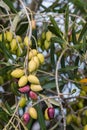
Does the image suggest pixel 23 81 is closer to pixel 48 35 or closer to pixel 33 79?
pixel 33 79

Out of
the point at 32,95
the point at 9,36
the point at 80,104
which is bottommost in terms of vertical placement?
the point at 80,104

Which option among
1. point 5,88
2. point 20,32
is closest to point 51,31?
point 20,32

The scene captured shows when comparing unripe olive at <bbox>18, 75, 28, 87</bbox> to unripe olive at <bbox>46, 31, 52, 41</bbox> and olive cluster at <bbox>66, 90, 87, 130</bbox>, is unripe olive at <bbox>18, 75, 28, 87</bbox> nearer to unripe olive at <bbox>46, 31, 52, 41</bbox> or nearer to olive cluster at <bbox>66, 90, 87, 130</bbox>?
unripe olive at <bbox>46, 31, 52, 41</bbox>

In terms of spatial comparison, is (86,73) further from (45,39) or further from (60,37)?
(60,37)

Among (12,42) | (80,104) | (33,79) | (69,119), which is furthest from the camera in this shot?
(80,104)

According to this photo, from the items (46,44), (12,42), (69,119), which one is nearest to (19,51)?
(12,42)

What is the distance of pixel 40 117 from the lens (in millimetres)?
1255

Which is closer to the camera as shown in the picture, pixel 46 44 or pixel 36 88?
pixel 36 88

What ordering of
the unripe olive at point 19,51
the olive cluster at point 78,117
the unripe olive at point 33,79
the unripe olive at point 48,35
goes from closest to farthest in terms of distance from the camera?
the unripe olive at point 33,79 < the unripe olive at point 19,51 < the unripe olive at point 48,35 < the olive cluster at point 78,117

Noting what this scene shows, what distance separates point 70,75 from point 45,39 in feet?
0.51

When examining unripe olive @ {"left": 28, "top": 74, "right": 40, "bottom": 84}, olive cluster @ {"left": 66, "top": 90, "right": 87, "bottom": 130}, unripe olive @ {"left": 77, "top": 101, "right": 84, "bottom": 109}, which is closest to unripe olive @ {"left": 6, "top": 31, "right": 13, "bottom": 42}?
unripe olive @ {"left": 28, "top": 74, "right": 40, "bottom": 84}

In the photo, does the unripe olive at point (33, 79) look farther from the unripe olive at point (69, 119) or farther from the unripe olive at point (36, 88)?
the unripe olive at point (69, 119)

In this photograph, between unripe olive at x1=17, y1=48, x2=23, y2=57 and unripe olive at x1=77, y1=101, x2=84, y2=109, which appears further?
unripe olive at x1=77, y1=101, x2=84, y2=109

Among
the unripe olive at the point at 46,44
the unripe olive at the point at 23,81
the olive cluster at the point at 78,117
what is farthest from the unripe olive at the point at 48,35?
the unripe olive at the point at 23,81
